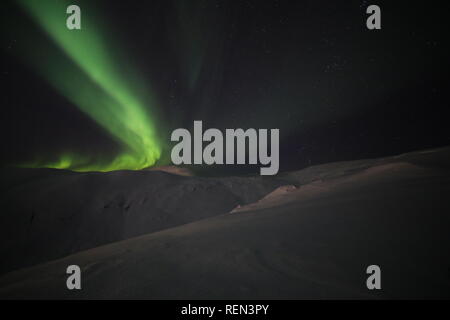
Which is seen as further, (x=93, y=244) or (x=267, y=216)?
(x=93, y=244)

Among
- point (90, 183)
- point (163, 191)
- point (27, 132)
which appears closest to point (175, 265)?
point (163, 191)

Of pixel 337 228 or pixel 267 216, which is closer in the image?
pixel 337 228

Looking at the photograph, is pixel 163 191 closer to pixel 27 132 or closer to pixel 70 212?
pixel 70 212

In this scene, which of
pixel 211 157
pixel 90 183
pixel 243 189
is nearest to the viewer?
pixel 90 183

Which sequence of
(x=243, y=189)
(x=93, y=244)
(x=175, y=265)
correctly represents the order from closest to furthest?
(x=175, y=265)
(x=93, y=244)
(x=243, y=189)

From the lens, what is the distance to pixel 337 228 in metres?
2.24

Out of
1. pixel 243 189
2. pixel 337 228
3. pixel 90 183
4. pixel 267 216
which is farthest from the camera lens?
pixel 243 189
